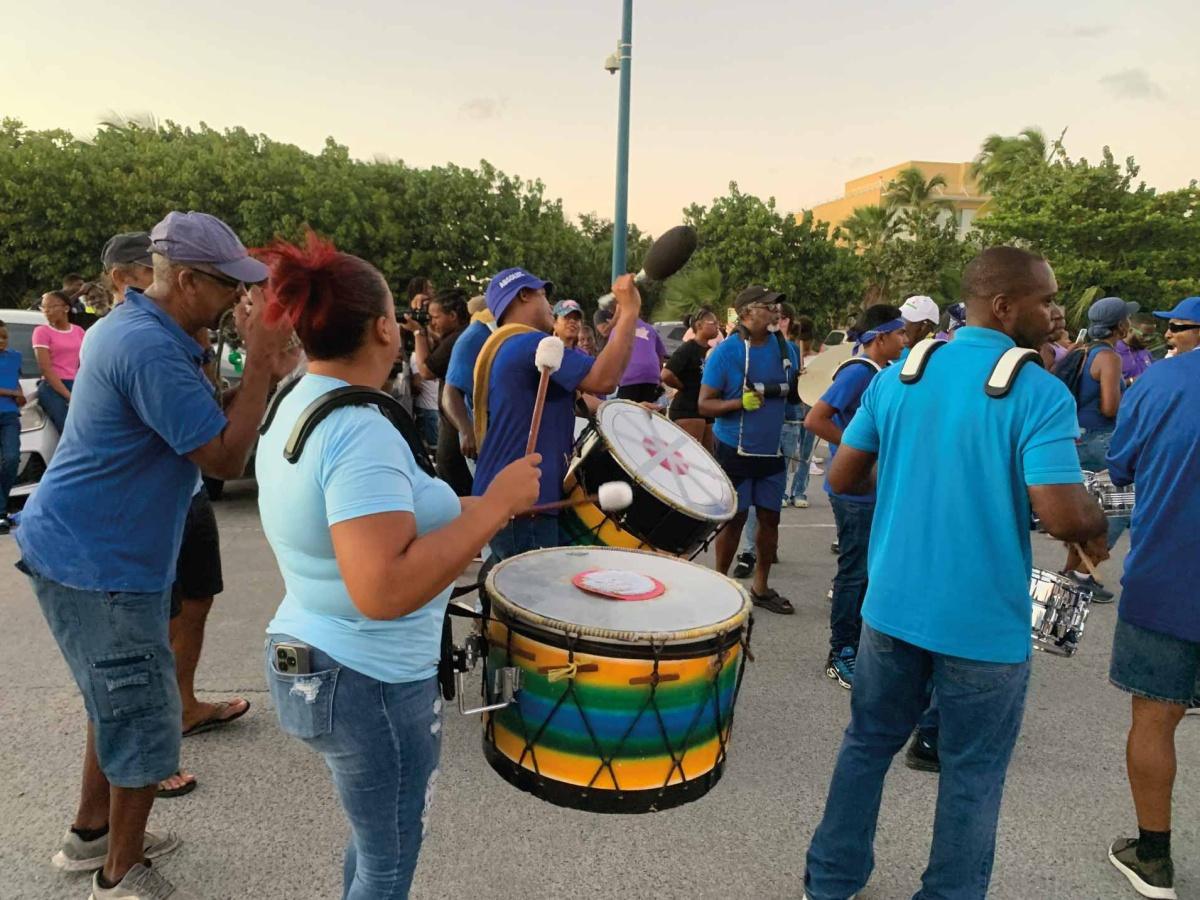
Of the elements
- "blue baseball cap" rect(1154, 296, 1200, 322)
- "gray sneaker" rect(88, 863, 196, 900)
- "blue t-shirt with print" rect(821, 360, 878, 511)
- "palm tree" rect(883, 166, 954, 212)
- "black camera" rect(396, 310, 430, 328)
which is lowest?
"gray sneaker" rect(88, 863, 196, 900)

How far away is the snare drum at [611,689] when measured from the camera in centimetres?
214

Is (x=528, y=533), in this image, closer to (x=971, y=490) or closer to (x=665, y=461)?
(x=665, y=461)

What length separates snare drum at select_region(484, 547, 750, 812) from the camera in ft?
7.03

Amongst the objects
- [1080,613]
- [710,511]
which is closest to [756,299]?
A: [710,511]

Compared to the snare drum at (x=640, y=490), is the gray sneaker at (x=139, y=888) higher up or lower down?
lower down

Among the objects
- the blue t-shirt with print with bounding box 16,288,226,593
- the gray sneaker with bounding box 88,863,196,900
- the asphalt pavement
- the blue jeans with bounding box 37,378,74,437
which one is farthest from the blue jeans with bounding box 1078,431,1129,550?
the blue jeans with bounding box 37,378,74,437

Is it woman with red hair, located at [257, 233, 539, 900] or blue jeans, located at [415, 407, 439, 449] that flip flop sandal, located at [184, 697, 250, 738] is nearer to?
woman with red hair, located at [257, 233, 539, 900]

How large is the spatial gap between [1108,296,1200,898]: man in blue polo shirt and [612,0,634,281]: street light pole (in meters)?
9.28

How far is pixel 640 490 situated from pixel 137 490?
1.66m

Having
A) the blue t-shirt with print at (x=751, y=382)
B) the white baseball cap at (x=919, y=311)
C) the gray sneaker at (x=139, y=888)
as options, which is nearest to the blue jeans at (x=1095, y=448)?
the white baseball cap at (x=919, y=311)

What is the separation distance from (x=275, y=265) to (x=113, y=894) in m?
1.94

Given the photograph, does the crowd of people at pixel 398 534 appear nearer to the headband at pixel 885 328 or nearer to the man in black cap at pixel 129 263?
the man in black cap at pixel 129 263

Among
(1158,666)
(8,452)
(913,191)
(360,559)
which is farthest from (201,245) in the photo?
(913,191)

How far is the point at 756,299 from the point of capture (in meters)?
5.12
